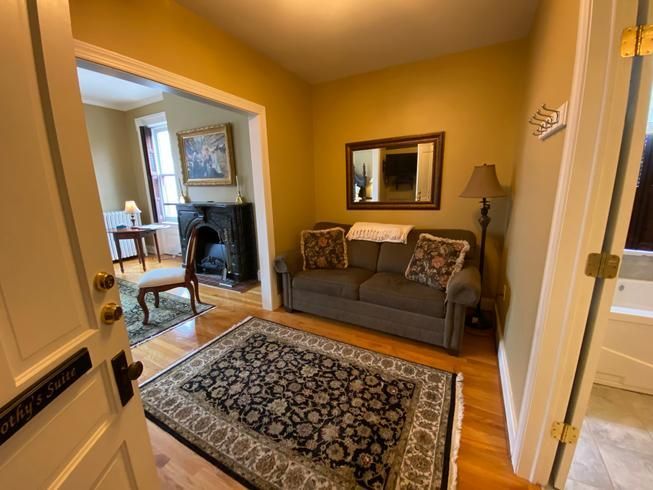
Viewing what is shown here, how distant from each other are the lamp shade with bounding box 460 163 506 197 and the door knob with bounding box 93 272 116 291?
2462mm

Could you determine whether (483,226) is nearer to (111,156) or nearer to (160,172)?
(160,172)

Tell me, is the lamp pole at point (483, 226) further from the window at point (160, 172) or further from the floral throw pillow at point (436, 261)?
the window at point (160, 172)

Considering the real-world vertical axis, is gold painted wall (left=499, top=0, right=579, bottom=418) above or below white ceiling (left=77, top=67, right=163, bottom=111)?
below

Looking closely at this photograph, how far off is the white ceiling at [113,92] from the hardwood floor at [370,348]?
9.86 ft

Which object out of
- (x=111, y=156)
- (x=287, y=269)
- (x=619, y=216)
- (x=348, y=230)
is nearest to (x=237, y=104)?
(x=287, y=269)

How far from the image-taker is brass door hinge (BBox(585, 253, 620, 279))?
995mm

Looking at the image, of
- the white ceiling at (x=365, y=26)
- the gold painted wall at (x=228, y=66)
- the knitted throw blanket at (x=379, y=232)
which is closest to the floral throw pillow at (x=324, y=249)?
the knitted throw blanket at (x=379, y=232)

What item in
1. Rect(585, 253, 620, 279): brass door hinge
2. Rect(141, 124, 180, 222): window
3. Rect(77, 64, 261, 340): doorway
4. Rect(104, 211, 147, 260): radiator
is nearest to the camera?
Rect(585, 253, 620, 279): brass door hinge

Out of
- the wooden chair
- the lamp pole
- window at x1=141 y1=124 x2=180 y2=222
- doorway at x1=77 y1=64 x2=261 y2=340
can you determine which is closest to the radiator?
doorway at x1=77 y1=64 x2=261 y2=340

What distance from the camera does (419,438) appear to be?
4.91 ft

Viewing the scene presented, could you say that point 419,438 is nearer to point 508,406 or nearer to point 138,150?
point 508,406

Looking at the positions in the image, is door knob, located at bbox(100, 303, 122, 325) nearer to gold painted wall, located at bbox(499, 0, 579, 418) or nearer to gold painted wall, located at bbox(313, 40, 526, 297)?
gold painted wall, located at bbox(499, 0, 579, 418)

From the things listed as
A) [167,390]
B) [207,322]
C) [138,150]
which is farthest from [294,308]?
[138,150]

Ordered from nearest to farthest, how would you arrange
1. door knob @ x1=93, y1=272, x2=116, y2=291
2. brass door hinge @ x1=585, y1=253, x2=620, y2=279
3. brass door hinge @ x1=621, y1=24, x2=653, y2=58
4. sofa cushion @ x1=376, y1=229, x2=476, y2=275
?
1. door knob @ x1=93, y1=272, x2=116, y2=291
2. brass door hinge @ x1=621, y1=24, x2=653, y2=58
3. brass door hinge @ x1=585, y1=253, x2=620, y2=279
4. sofa cushion @ x1=376, y1=229, x2=476, y2=275
